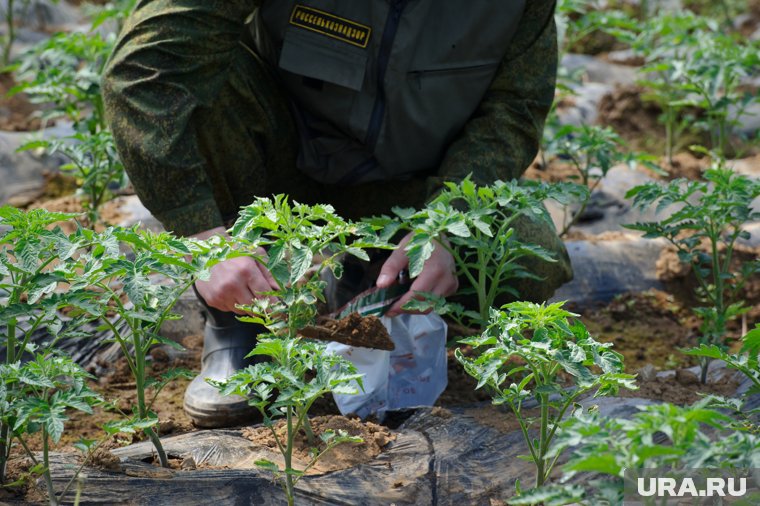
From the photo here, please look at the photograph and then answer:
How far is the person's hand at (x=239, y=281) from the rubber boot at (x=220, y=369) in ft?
0.80

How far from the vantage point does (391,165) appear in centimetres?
318

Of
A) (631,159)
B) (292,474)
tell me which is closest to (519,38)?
(631,159)

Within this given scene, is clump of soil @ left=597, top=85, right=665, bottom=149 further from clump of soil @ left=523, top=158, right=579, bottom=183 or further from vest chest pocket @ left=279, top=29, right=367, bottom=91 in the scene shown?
vest chest pocket @ left=279, top=29, right=367, bottom=91

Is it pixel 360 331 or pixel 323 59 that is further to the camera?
pixel 323 59

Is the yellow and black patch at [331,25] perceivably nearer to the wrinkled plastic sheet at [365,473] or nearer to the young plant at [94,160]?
the young plant at [94,160]

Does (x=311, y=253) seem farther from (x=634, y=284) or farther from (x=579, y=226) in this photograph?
(x=579, y=226)

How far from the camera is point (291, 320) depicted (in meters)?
2.20

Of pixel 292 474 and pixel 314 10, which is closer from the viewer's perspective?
pixel 292 474

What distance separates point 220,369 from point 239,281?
0.44 meters

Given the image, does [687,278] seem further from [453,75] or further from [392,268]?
[392,268]

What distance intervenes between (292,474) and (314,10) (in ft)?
4.92

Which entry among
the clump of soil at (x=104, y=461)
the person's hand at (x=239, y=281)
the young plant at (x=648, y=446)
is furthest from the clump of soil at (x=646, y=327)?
the clump of soil at (x=104, y=461)

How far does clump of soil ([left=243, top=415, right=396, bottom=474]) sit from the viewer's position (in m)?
2.30

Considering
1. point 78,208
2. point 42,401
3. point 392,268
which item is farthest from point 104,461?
point 78,208
